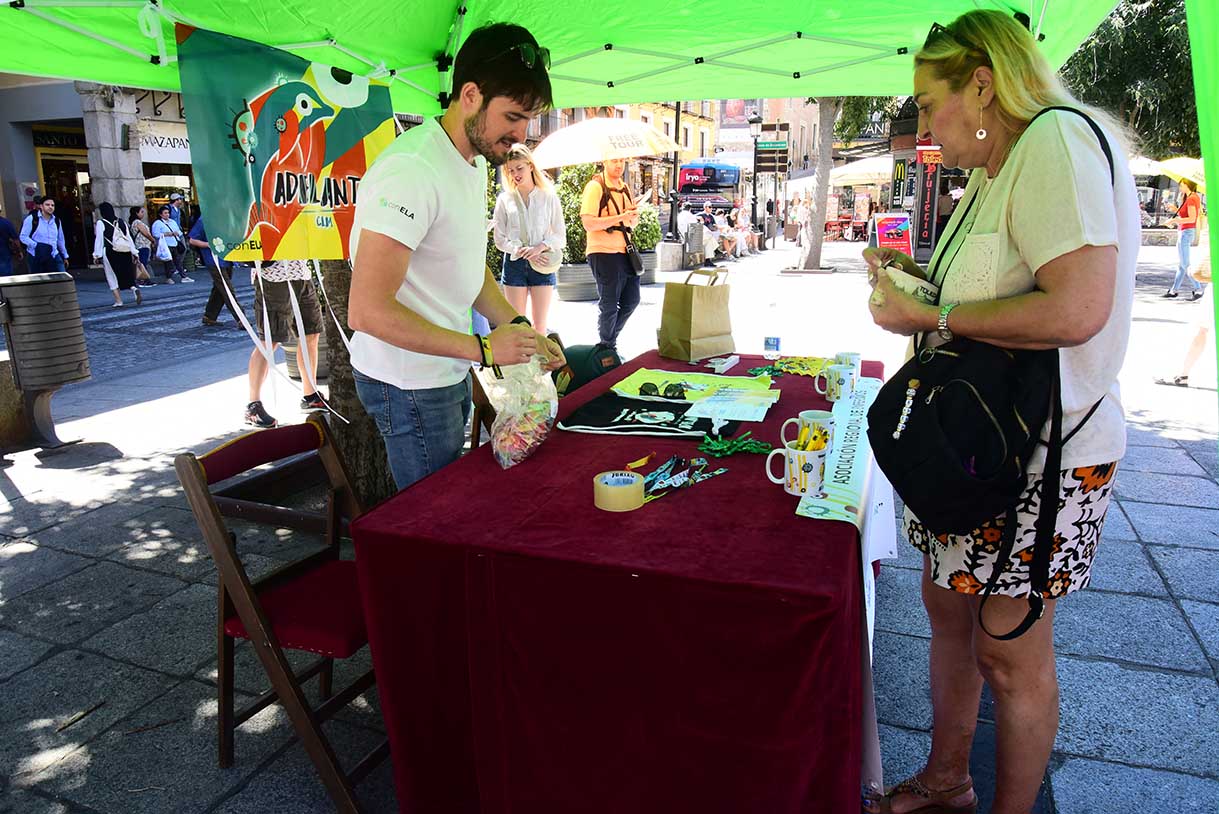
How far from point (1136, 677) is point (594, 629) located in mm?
2127

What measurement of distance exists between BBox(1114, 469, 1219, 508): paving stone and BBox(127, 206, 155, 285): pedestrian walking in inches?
648

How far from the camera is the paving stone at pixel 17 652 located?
107 inches

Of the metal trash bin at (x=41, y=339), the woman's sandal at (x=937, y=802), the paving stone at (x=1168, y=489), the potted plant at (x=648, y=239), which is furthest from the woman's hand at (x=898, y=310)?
the potted plant at (x=648, y=239)

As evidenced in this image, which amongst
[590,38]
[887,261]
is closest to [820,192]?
[590,38]

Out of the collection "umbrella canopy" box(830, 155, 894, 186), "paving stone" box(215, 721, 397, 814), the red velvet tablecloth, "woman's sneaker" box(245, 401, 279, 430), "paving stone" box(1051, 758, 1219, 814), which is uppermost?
"umbrella canopy" box(830, 155, 894, 186)

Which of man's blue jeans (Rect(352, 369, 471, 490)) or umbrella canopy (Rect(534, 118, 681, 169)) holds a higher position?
umbrella canopy (Rect(534, 118, 681, 169))

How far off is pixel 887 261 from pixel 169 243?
1850 centimetres

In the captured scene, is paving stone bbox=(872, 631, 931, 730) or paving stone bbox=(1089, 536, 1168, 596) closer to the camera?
paving stone bbox=(872, 631, 931, 730)

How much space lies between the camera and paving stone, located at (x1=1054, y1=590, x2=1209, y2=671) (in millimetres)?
2662

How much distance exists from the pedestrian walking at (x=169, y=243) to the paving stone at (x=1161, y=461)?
1757 cm

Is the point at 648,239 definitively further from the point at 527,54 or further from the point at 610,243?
the point at 527,54

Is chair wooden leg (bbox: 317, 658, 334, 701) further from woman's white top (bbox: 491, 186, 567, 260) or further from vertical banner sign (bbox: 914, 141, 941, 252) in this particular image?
vertical banner sign (bbox: 914, 141, 941, 252)

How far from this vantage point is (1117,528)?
3697 millimetres

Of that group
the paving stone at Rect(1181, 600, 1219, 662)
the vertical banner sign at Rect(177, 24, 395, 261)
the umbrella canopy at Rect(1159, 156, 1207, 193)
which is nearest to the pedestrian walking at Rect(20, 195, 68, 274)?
the vertical banner sign at Rect(177, 24, 395, 261)
